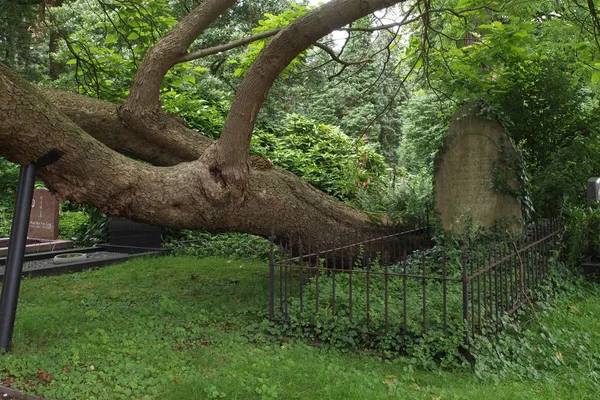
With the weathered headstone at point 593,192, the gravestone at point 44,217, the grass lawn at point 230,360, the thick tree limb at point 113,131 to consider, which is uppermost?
the thick tree limb at point 113,131

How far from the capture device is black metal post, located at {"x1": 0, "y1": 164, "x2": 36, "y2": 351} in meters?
4.36

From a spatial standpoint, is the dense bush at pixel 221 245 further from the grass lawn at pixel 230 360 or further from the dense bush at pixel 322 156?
the grass lawn at pixel 230 360

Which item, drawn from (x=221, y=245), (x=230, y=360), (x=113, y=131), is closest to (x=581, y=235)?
(x=230, y=360)

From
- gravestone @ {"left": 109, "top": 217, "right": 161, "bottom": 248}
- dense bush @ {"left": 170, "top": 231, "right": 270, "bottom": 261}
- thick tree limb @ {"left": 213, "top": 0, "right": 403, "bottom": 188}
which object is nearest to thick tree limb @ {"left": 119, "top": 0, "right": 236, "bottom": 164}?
thick tree limb @ {"left": 213, "top": 0, "right": 403, "bottom": 188}

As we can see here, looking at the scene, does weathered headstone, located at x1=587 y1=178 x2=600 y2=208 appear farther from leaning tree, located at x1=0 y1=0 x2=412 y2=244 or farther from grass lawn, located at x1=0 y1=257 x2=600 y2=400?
leaning tree, located at x1=0 y1=0 x2=412 y2=244

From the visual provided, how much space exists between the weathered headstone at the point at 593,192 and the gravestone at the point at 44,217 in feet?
34.4

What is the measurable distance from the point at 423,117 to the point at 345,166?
29.0 feet

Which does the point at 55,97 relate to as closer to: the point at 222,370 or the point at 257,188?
the point at 257,188

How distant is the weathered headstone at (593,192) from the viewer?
302 inches

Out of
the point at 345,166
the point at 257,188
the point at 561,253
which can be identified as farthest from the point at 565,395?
the point at 345,166

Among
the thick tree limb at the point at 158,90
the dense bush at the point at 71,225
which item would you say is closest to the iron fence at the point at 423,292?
the thick tree limb at the point at 158,90

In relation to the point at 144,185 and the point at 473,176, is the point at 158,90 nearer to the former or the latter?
the point at 144,185

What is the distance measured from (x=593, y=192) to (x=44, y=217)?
11.0 meters

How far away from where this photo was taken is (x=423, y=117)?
2005 centimetres
